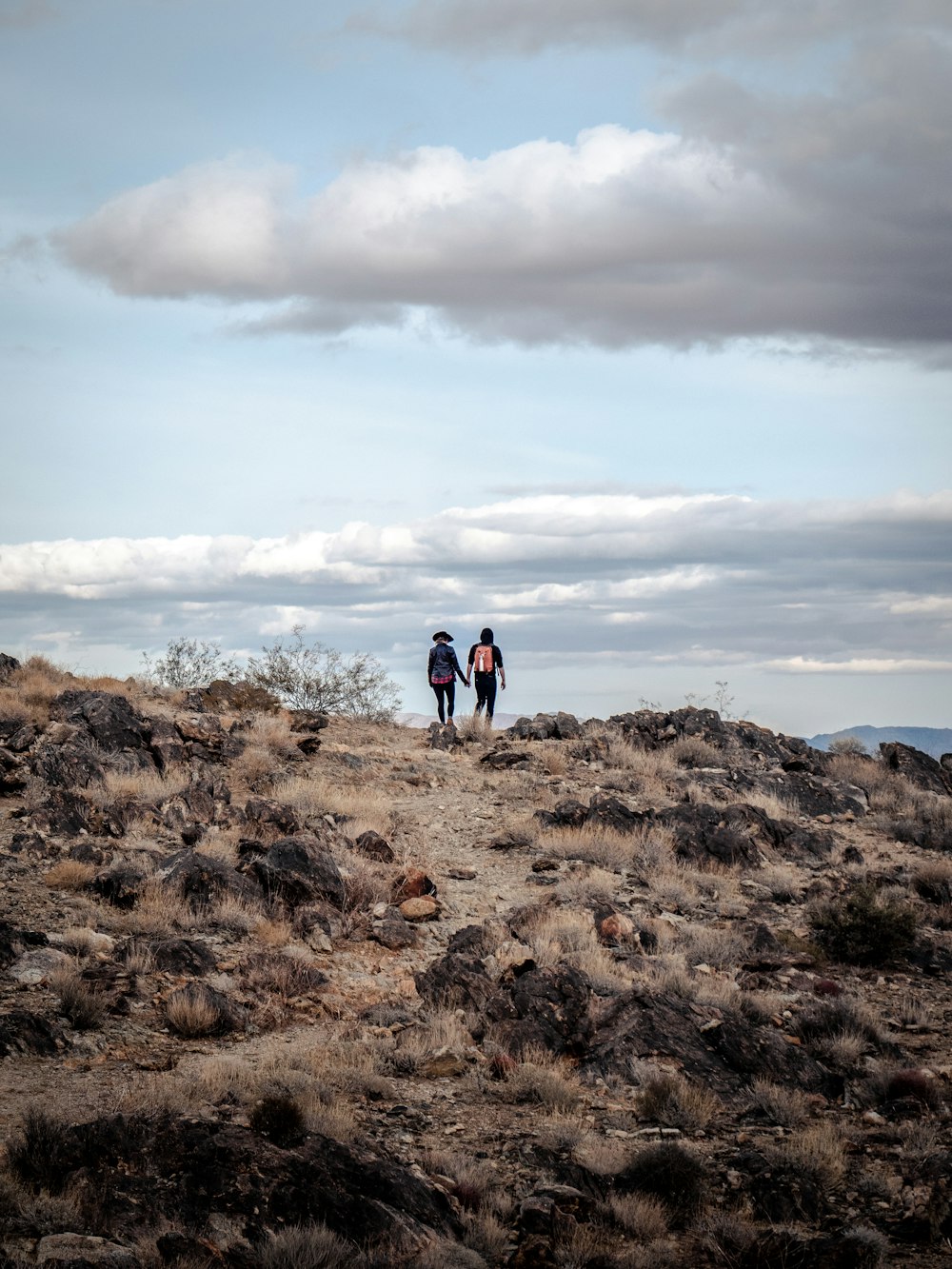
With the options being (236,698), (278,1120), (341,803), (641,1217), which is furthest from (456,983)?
(236,698)

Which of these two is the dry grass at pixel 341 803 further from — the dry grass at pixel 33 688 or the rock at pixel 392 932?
the dry grass at pixel 33 688

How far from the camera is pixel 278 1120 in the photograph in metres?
7.09

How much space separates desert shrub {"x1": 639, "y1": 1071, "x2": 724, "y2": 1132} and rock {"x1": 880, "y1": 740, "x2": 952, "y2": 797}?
701 inches

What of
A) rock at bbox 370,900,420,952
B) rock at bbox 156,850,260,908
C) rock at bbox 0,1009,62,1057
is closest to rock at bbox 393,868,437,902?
rock at bbox 370,900,420,952

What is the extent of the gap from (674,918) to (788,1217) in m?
8.01

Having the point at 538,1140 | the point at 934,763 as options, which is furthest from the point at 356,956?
the point at 934,763

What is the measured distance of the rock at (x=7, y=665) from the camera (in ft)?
82.0

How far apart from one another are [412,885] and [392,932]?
142 centimetres

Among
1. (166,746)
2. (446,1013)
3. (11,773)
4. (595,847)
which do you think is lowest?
(446,1013)

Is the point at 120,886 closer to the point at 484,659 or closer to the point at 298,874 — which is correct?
the point at 298,874

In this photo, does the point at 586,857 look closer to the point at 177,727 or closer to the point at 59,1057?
the point at 177,727

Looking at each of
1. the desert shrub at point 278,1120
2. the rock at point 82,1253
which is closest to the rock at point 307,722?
the desert shrub at point 278,1120

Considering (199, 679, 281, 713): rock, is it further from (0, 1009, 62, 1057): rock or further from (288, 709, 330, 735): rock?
(0, 1009, 62, 1057): rock

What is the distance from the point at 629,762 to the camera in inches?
938
